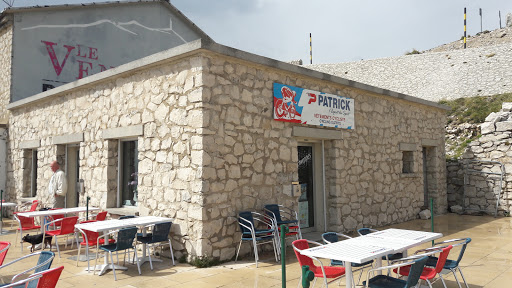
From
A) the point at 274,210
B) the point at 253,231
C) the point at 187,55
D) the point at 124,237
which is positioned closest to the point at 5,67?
the point at 187,55

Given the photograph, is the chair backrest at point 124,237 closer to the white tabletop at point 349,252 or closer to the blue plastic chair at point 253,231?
the blue plastic chair at point 253,231

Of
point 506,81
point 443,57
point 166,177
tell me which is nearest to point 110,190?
point 166,177

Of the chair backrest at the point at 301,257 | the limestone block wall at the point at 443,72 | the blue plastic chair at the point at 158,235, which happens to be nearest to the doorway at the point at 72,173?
the blue plastic chair at the point at 158,235

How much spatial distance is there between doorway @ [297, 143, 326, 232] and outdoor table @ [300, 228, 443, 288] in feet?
9.87

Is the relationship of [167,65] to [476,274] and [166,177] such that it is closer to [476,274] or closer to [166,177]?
[166,177]

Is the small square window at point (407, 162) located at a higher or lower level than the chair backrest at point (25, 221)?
higher

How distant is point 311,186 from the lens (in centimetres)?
800

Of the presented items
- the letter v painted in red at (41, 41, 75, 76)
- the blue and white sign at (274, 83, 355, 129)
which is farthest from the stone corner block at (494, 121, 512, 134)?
the letter v painted in red at (41, 41, 75, 76)

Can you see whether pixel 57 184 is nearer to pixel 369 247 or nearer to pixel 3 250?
pixel 3 250

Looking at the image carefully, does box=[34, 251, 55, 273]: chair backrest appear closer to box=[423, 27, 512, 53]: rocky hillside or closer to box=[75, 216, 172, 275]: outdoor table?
box=[75, 216, 172, 275]: outdoor table

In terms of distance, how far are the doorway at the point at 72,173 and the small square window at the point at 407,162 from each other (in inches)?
325

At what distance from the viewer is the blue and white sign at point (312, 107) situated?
690 cm

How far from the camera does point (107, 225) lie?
541 centimetres

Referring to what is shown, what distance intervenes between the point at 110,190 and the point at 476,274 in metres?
6.16
